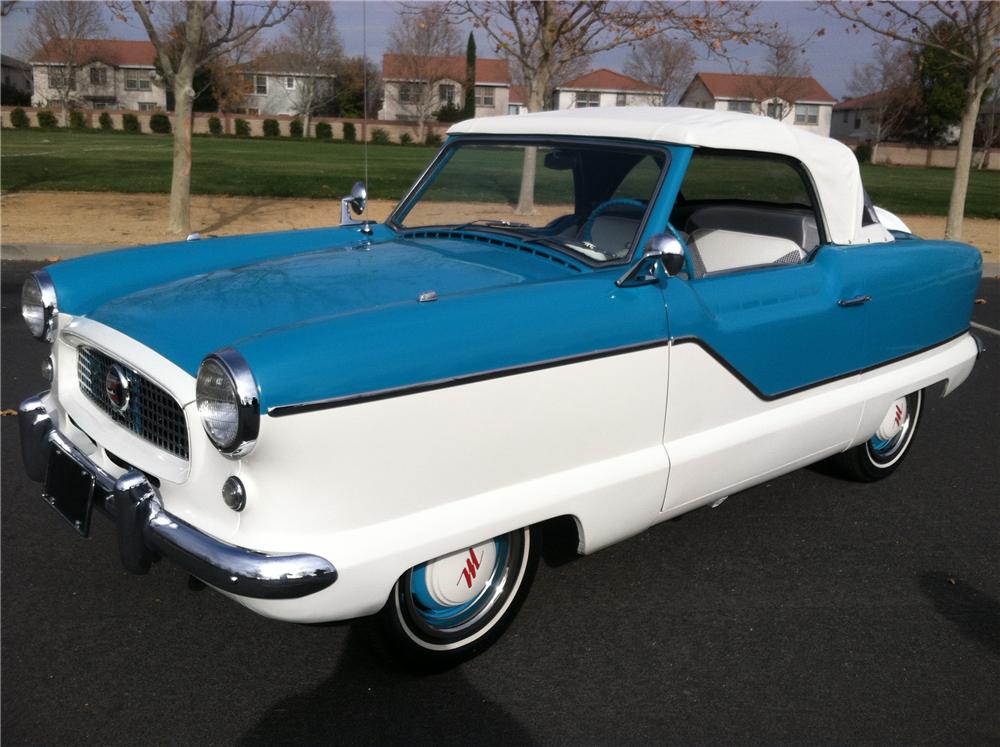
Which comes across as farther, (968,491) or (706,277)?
(968,491)

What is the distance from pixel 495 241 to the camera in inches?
138

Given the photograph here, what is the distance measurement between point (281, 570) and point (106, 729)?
29.1 inches

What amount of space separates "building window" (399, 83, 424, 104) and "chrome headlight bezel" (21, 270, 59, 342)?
51.3 metres

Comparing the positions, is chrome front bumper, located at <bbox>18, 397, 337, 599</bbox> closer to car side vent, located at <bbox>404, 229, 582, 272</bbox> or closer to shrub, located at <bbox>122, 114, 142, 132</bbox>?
car side vent, located at <bbox>404, 229, 582, 272</bbox>

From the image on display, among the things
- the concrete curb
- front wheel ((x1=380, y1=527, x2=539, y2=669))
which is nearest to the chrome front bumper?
front wheel ((x1=380, y1=527, x2=539, y2=669))

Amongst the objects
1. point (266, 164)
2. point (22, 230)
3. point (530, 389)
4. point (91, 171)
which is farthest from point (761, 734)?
point (266, 164)

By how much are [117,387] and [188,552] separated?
26.1 inches

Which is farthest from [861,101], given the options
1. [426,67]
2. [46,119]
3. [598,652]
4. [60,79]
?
[598,652]

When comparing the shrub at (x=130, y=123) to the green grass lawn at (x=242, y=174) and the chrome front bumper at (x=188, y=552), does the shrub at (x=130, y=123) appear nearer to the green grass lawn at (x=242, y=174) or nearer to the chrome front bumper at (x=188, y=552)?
the green grass lawn at (x=242, y=174)

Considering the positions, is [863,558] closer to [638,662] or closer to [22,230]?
[638,662]

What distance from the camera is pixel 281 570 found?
228cm

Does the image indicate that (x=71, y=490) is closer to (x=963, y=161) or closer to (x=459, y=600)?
(x=459, y=600)

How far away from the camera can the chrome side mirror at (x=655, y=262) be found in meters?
2.87

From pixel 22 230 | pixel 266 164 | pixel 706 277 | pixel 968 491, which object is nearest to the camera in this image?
pixel 706 277
